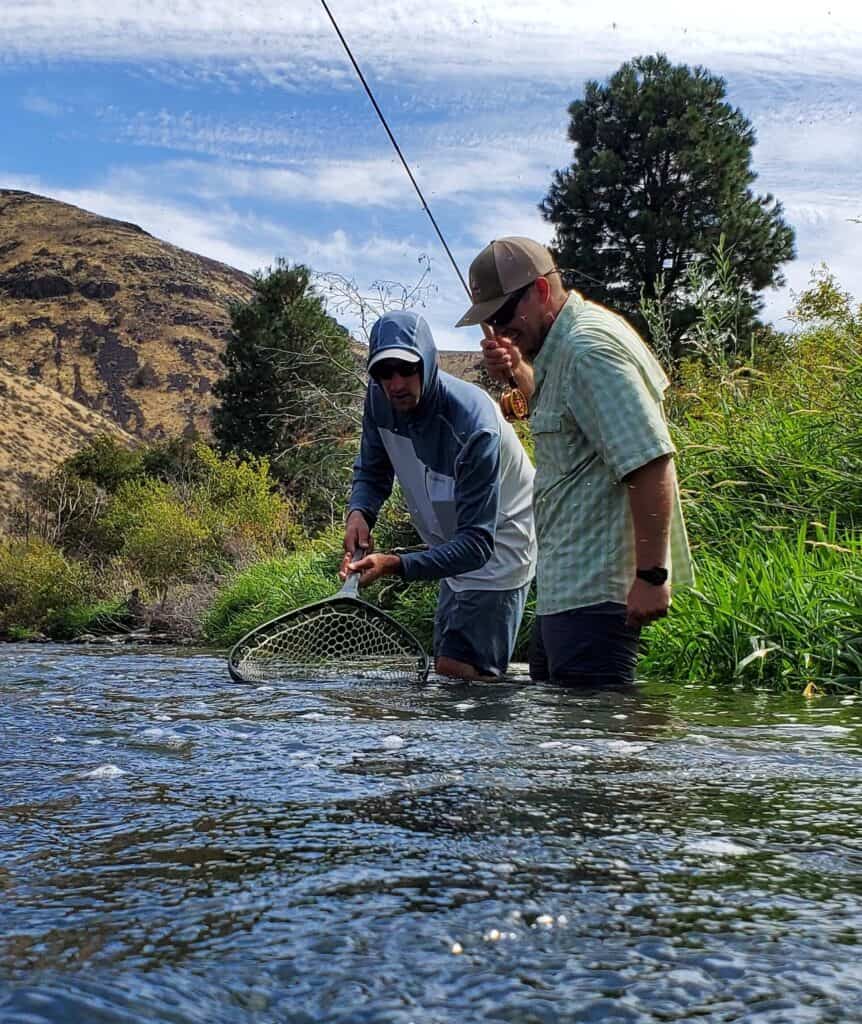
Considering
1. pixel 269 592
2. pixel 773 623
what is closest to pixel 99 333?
pixel 269 592

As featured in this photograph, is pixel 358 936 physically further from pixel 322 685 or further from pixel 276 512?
pixel 276 512

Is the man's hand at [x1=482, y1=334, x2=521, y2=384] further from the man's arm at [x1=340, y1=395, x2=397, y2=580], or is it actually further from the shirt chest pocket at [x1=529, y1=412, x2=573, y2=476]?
the man's arm at [x1=340, y1=395, x2=397, y2=580]

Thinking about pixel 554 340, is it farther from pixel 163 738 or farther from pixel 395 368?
pixel 163 738

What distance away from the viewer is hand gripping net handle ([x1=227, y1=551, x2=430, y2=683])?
17.0 ft

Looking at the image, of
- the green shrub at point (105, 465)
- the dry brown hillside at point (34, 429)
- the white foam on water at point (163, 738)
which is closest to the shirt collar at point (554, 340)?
the white foam on water at point (163, 738)

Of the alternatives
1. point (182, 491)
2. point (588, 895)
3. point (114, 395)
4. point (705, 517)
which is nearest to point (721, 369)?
point (705, 517)

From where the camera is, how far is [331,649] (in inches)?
211

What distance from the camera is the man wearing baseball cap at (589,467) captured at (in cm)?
359

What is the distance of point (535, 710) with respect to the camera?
Answer: 4.07 meters

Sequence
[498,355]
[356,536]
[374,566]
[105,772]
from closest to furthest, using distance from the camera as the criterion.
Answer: [105,772]
[498,355]
[374,566]
[356,536]

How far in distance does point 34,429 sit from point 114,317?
78.7 ft

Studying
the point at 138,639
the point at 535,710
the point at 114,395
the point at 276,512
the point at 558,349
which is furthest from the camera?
the point at 114,395

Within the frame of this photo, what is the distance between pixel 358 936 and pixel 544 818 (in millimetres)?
799

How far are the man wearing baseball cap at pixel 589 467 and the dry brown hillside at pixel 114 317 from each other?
2508 inches
